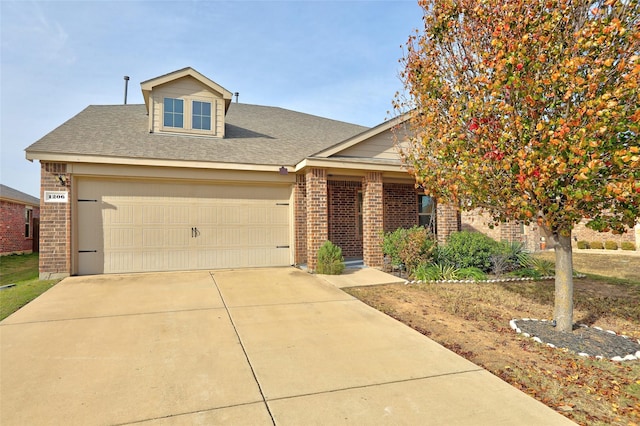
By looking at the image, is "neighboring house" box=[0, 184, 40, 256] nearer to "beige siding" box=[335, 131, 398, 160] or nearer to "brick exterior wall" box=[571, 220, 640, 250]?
"beige siding" box=[335, 131, 398, 160]

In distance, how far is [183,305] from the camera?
6062mm

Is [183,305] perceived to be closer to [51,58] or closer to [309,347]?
[309,347]

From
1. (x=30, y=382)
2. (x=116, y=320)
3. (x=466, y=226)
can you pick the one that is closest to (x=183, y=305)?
(x=116, y=320)

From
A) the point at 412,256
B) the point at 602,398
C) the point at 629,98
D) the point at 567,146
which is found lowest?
the point at 602,398

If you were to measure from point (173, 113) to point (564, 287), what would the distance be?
11.2 m

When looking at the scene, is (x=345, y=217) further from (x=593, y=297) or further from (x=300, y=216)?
(x=593, y=297)

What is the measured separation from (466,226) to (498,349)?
1412cm

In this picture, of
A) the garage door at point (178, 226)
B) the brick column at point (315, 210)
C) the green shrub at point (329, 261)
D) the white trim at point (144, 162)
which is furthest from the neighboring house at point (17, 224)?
the green shrub at point (329, 261)

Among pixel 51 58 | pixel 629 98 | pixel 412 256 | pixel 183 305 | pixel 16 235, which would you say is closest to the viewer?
pixel 629 98

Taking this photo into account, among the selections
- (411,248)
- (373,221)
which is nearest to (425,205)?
(373,221)

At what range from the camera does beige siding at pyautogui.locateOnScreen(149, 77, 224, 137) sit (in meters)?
10.6

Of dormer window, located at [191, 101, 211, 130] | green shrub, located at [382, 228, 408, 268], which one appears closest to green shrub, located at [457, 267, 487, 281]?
green shrub, located at [382, 228, 408, 268]

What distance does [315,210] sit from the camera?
9.70 meters

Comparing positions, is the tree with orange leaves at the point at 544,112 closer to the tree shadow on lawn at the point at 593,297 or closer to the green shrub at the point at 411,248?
the tree shadow on lawn at the point at 593,297
